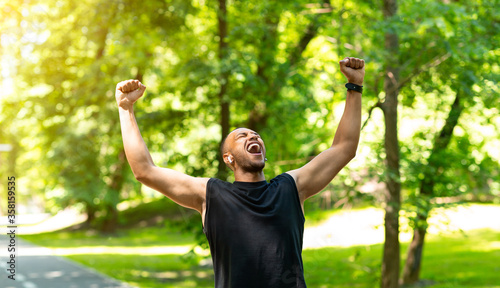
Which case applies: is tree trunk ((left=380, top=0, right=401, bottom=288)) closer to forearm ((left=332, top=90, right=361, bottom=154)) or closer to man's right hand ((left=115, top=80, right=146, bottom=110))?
forearm ((left=332, top=90, right=361, bottom=154))

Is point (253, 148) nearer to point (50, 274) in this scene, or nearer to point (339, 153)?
point (339, 153)

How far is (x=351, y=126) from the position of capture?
8.43ft

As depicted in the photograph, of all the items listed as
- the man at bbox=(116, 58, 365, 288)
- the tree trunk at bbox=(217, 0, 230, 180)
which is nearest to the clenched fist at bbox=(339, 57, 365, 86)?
the man at bbox=(116, 58, 365, 288)

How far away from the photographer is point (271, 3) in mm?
10133

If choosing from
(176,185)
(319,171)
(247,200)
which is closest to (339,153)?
(319,171)

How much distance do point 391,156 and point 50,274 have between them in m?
9.65

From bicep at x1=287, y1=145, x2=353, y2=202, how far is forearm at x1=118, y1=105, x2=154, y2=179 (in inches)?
24.9

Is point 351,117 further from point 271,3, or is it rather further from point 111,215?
point 111,215

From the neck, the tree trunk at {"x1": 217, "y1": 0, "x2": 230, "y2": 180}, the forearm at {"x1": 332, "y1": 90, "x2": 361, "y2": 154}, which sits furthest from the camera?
the tree trunk at {"x1": 217, "y1": 0, "x2": 230, "y2": 180}

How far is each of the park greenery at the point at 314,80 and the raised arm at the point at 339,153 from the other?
4.41 meters

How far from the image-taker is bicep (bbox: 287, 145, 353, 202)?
2447mm

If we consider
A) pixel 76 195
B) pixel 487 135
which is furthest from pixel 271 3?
pixel 76 195

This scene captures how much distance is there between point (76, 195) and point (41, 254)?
139 inches

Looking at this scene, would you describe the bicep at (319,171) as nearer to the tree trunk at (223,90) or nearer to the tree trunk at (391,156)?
the tree trunk at (391,156)
